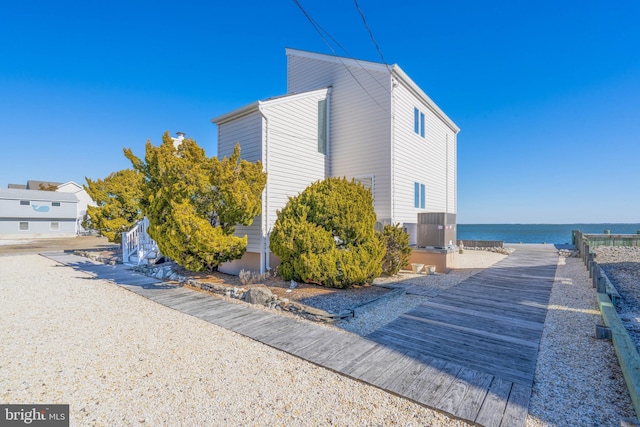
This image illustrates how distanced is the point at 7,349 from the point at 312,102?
32.6ft

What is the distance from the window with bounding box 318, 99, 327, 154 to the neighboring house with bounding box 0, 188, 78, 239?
3623 cm

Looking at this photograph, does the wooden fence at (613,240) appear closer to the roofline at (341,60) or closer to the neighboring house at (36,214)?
the roofline at (341,60)

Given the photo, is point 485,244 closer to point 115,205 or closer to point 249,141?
point 249,141

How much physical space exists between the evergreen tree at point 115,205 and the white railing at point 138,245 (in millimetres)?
2175

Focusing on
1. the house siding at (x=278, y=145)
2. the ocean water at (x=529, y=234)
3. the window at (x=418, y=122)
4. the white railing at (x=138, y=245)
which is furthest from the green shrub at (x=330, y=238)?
the ocean water at (x=529, y=234)

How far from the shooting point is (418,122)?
1201 centimetres

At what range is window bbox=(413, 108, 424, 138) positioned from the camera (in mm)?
11672

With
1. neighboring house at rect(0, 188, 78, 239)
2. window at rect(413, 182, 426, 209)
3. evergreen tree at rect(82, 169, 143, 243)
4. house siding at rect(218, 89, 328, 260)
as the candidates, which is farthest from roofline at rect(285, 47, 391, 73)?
neighboring house at rect(0, 188, 78, 239)

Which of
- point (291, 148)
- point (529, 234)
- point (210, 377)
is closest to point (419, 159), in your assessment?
point (291, 148)

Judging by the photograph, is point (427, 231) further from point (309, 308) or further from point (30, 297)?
point (30, 297)

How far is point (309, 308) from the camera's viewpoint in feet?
17.5

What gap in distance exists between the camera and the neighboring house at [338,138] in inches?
354

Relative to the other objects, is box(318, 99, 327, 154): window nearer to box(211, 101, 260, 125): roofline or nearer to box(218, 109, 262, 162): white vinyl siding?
box(218, 109, 262, 162): white vinyl siding

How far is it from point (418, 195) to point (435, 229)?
2.28 m
